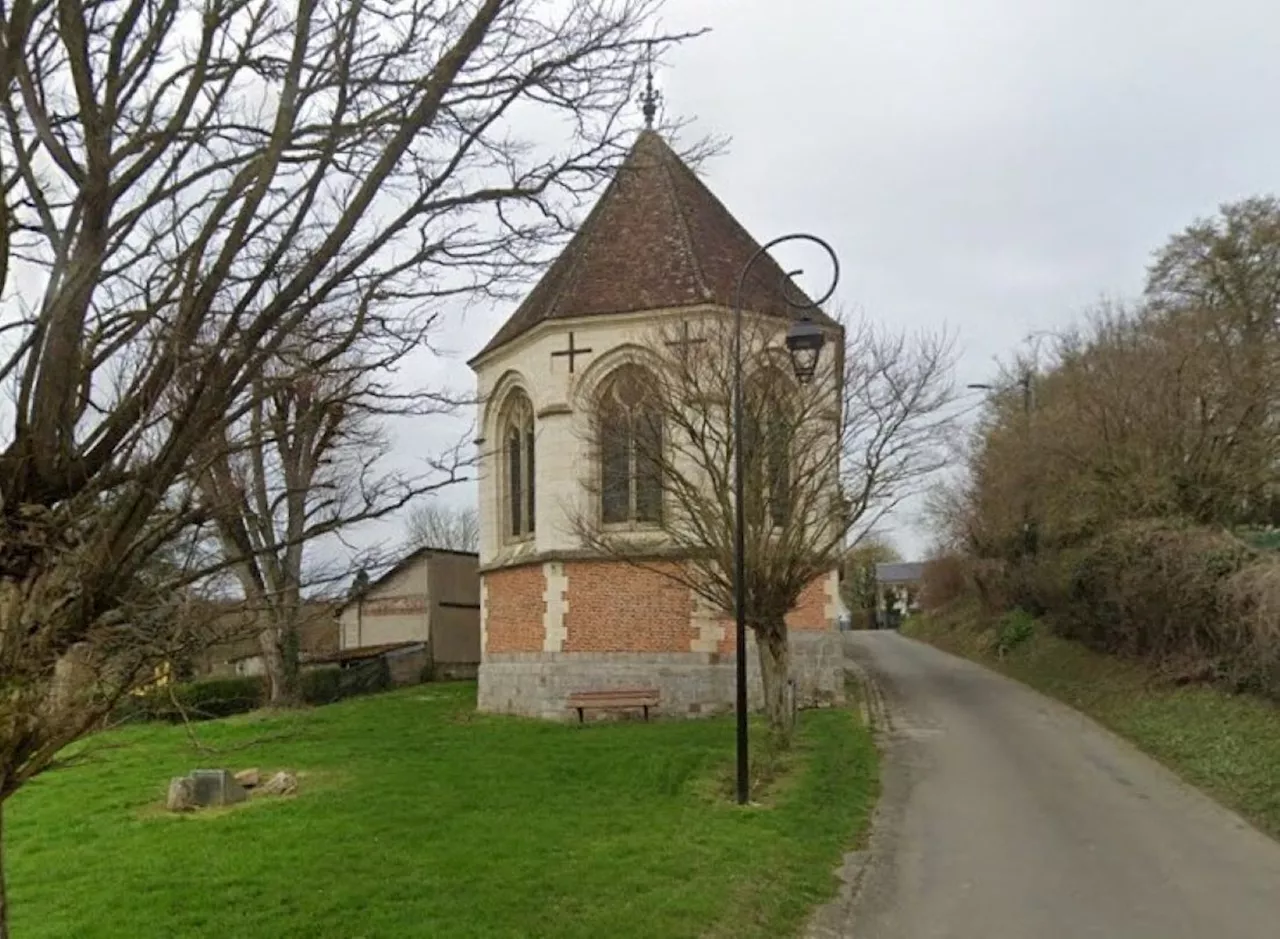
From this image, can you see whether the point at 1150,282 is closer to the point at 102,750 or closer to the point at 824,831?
the point at 824,831

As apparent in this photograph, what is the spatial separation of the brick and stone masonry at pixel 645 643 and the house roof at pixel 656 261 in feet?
16.8

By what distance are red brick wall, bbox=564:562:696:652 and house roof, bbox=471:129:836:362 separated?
200 inches

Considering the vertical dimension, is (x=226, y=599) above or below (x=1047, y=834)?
above

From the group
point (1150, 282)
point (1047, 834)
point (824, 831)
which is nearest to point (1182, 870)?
point (1047, 834)

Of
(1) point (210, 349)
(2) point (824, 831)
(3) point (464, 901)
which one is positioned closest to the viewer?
(1) point (210, 349)

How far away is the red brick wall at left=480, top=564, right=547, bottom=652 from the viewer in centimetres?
2236

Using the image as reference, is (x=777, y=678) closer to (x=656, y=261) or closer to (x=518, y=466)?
(x=656, y=261)

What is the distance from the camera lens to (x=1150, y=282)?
35219 millimetres

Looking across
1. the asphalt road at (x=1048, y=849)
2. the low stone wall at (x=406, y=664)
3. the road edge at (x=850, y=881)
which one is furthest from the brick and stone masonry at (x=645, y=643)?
the low stone wall at (x=406, y=664)

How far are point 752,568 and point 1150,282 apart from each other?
2526 cm

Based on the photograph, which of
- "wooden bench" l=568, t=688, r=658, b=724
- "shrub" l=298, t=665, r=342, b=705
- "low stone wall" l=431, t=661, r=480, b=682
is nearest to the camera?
"wooden bench" l=568, t=688, r=658, b=724

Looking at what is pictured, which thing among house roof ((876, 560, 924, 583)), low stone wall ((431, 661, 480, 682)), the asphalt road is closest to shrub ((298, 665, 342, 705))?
low stone wall ((431, 661, 480, 682))

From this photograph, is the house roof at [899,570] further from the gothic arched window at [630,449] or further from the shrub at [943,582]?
the gothic arched window at [630,449]

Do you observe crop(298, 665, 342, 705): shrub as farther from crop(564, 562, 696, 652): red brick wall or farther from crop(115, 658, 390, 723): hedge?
crop(564, 562, 696, 652): red brick wall
